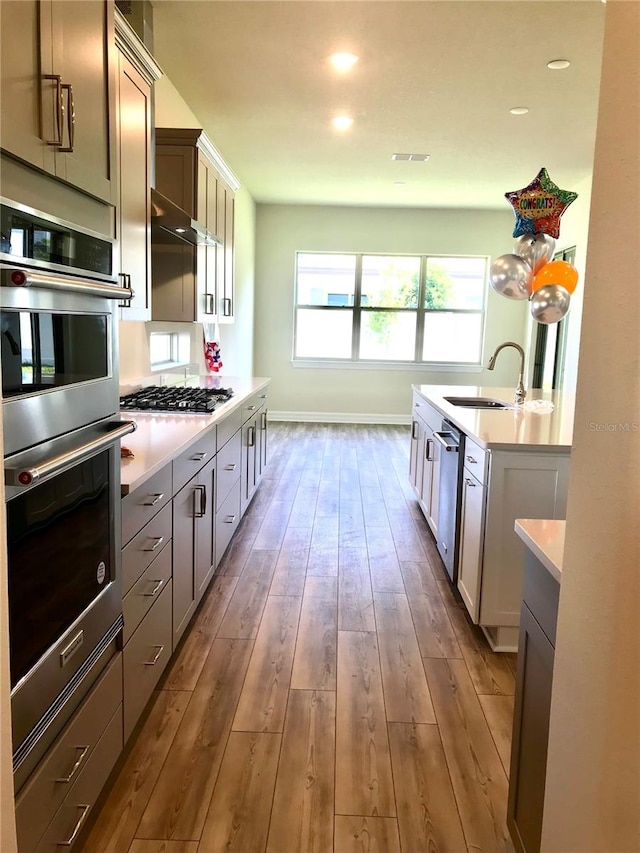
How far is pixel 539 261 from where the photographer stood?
398cm

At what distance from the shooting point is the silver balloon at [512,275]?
3857mm

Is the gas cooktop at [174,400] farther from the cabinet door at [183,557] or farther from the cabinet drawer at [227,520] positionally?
the cabinet door at [183,557]

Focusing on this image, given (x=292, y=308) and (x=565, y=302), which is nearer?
(x=565, y=302)

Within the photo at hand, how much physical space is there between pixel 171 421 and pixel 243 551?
1.22 m

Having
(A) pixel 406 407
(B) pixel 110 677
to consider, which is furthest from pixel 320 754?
(A) pixel 406 407

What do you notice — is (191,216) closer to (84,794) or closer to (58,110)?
(58,110)

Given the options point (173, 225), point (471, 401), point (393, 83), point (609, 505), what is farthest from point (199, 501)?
point (393, 83)

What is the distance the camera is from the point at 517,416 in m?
3.32

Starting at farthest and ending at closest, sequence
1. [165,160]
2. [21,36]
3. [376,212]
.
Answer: [376,212] < [165,160] < [21,36]

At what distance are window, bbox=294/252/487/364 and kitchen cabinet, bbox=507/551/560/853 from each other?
712 cm

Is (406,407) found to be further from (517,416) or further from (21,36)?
(21,36)

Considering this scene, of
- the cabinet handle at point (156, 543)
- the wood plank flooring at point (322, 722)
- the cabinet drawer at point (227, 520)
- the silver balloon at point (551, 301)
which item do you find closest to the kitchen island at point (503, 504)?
the wood plank flooring at point (322, 722)

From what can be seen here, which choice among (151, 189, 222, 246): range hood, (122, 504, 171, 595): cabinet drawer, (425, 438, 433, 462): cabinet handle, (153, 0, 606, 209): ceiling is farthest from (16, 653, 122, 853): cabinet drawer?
(153, 0, 606, 209): ceiling

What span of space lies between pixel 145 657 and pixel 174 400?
1.61 meters
